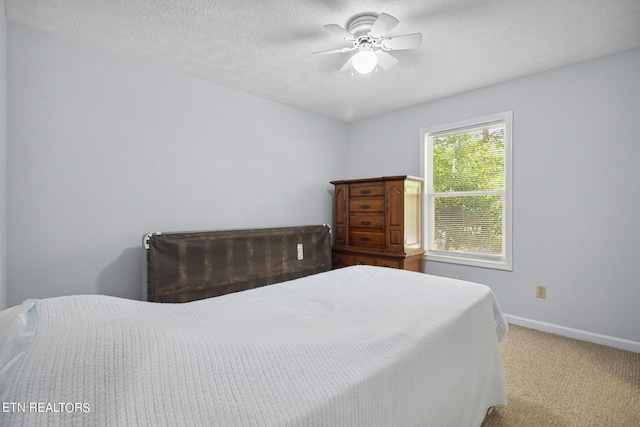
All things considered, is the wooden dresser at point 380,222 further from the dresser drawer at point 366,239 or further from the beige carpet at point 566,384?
the beige carpet at point 566,384

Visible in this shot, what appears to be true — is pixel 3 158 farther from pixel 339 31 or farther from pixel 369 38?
pixel 369 38

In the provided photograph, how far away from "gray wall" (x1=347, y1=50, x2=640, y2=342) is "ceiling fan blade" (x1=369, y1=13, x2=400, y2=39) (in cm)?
192

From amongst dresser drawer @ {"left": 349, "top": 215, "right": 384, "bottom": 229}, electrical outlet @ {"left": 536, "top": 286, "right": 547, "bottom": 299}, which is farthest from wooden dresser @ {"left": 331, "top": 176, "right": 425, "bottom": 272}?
electrical outlet @ {"left": 536, "top": 286, "right": 547, "bottom": 299}

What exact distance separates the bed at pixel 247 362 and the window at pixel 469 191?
2.18m

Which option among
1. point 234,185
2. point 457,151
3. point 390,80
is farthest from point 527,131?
point 234,185

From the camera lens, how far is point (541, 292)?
2996 millimetres

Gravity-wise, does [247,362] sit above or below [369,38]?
below

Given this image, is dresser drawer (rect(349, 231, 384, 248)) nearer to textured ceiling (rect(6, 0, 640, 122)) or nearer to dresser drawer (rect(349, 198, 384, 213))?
dresser drawer (rect(349, 198, 384, 213))

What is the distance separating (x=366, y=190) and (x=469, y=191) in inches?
48.2

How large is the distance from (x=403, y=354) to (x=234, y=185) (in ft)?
9.36

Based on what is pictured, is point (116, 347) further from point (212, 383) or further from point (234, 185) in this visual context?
point (234, 185)

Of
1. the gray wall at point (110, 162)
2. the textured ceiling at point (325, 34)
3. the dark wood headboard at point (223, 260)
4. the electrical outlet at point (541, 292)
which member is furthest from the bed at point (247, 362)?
the electrical outlet at point (541, 292)

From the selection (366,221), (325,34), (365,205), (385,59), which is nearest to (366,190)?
(365,205)

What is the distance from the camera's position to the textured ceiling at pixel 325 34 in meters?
1.99
